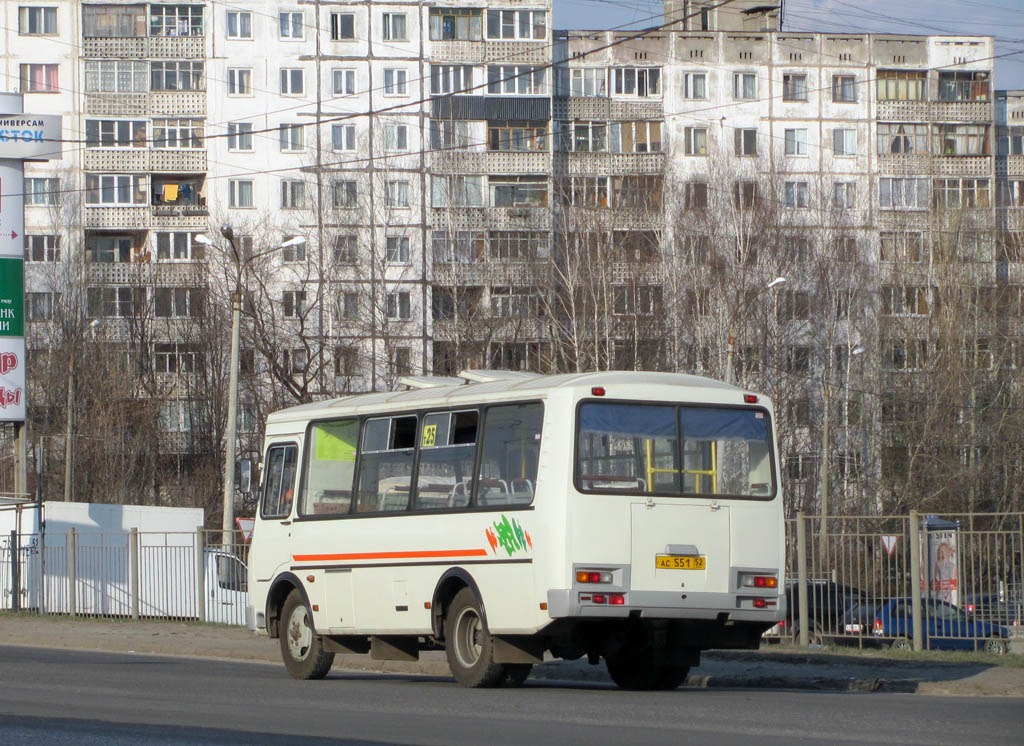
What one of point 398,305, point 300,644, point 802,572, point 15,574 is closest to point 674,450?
point 300,644

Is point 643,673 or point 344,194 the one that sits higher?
point 344,194

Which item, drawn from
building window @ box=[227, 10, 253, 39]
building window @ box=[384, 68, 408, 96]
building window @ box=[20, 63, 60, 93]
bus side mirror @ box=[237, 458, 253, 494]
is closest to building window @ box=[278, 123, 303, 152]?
building window @ box=[384, 68, 408, 96]

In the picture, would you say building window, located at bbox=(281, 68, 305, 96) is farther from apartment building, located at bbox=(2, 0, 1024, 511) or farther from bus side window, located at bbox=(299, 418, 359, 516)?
bus side window, located at bbox=(299, 418, 359, 516)

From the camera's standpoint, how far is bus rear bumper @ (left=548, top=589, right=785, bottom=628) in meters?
14.8

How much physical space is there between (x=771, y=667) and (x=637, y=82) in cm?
5989

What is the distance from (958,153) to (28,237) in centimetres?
4049

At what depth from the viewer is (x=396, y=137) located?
71.0m

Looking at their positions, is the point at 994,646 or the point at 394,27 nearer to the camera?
the point at 994,646

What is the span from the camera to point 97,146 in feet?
243

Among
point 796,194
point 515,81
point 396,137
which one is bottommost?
point 796,194

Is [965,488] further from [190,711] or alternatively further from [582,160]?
[190,711]

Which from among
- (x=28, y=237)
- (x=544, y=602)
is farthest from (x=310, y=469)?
(x=28, y=237)

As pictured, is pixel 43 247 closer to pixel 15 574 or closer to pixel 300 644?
pixel 15 574

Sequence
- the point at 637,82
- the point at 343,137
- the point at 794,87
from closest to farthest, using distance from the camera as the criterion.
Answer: the point at 343,137
the point at 637,82
the point at 794,87
